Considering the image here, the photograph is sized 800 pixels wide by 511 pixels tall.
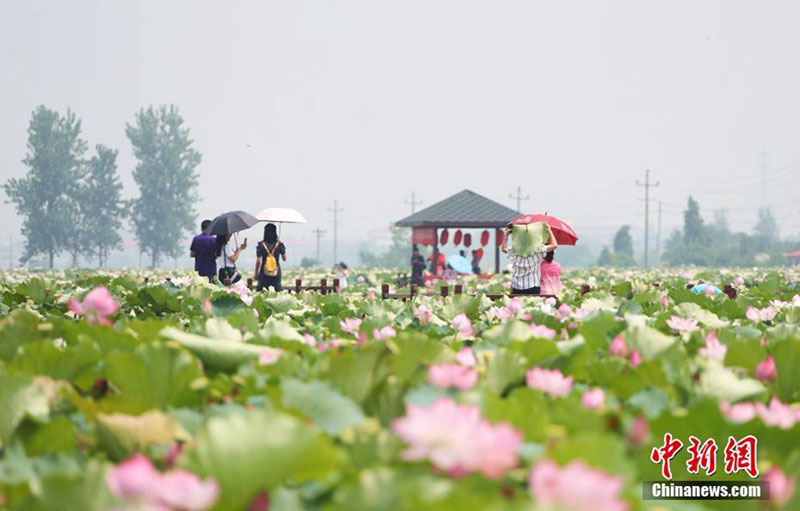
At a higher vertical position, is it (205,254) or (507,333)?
(205,254)

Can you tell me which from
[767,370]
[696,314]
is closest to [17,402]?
[767,370]

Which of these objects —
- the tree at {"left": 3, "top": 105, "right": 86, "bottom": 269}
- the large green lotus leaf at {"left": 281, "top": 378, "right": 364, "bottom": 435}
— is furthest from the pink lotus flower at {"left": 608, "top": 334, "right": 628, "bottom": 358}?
the tree at {"left": 3, "top": 105, "right": 86, "bottom": 269}

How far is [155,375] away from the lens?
2086 millimetres

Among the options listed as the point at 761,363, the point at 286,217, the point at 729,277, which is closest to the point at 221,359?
the point at 761,363

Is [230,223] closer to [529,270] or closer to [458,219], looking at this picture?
[529,270]

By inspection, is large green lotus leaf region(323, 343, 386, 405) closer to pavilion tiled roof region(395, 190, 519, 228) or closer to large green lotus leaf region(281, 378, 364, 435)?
large green lotus leaf region(281, 378, 364, 435)

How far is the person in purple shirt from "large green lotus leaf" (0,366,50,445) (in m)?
10.4

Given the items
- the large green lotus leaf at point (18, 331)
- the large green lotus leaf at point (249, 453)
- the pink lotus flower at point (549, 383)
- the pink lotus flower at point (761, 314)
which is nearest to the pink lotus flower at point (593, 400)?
the pink lotus flower at point (549, 383)

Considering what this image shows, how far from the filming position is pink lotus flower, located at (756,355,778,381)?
2475mm

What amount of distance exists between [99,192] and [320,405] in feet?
231

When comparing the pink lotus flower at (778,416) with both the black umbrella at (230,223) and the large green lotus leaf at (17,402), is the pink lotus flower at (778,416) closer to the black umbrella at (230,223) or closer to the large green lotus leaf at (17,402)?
the large green lotus leaf at (17,402)

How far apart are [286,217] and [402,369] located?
1581 cm

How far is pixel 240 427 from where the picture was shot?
1.38 metres

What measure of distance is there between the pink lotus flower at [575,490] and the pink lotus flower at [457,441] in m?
0.14
